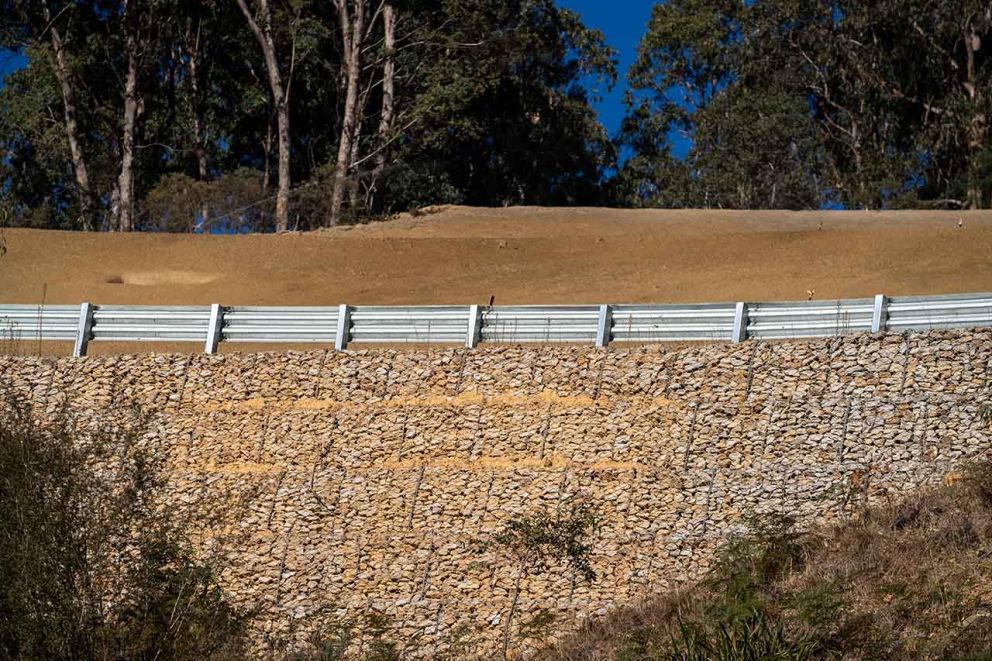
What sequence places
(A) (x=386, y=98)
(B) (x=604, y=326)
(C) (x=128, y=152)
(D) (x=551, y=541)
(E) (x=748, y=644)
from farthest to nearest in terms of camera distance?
(A) (x=386, y=98)
(C) (x=128, y=152)
(B) (x=604, y=326)
(D) (x=551, y=541)
(E) (x=748, y=644)

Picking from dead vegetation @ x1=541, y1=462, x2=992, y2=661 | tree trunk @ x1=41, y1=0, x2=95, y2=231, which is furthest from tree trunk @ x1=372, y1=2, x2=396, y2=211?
dead vegetation @ x1=541, y1=462, x2=992, y2=661

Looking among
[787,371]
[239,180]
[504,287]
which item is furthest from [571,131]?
[787,371]

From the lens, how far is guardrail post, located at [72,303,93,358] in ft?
94.0

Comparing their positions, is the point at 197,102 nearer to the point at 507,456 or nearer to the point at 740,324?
the point at 740,324

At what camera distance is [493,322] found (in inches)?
1065

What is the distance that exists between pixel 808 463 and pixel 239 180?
128ft

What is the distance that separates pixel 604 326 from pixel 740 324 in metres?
2.13

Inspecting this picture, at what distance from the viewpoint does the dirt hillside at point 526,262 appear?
121 ft

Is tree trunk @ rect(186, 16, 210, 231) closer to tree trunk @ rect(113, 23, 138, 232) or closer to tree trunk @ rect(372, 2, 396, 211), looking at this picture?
tree trunk @ rect(113, 23, 138, 232)

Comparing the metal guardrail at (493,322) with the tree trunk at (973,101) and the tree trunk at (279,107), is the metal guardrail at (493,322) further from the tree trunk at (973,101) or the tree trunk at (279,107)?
the tree trunk at (973,101)

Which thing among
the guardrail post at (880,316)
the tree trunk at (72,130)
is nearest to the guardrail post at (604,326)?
the guardrail post at (880,316)

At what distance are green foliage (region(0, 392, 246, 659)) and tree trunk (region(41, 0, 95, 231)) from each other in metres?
41.9

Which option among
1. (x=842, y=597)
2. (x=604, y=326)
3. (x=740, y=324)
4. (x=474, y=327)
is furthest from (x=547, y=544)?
(x=474, y=327)

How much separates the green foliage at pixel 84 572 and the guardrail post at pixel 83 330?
28.0 feet
